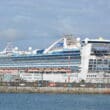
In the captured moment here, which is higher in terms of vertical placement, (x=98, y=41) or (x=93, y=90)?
(x=98, y=41)

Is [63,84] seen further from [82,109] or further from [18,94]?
[82,109]

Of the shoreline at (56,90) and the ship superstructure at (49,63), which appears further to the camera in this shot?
the ship superstructure at (49,63)

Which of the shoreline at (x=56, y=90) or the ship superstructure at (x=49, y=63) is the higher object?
the ship superstructure at (x=49, y=63)

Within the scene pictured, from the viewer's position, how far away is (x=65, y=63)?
13238cm

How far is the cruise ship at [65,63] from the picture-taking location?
130 m

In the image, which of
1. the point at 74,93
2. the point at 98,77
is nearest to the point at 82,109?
the point at 74,93

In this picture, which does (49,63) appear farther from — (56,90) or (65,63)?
(56,90)

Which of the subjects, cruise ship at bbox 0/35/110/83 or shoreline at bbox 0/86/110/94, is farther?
cruise ship at bbox 0/35/110/83

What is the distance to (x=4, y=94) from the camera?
116688mm

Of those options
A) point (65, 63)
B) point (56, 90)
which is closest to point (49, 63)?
point (65, 63)

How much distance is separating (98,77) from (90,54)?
7.25 metres

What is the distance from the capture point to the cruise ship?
12962 cm

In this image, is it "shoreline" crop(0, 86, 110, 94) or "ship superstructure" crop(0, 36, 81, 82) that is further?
"ship superstructure" crop(0, 36, 81, 82)

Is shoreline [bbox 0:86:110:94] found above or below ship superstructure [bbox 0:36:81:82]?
below
